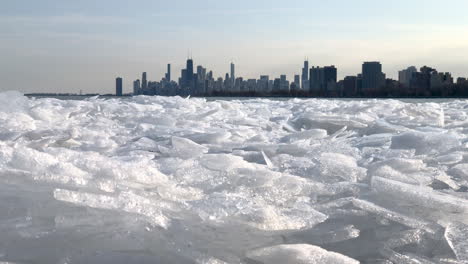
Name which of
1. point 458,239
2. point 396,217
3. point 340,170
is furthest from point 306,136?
point 458,239

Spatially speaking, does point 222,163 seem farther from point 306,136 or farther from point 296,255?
point 306,136

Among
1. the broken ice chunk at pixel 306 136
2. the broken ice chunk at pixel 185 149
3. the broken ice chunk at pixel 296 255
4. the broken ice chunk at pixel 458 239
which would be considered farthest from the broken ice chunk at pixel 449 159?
the broken ice chunk at pixel 296 255

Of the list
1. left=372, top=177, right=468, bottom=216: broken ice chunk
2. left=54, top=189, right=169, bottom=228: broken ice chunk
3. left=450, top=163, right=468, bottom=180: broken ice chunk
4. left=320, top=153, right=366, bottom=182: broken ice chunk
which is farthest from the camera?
left=450, top=163, right=468, bottom=180: broken ice chunk

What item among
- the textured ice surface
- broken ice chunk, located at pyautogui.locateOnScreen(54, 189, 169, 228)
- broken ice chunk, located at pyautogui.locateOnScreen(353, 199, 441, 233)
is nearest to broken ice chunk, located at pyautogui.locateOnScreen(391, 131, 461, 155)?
the textured ice surface

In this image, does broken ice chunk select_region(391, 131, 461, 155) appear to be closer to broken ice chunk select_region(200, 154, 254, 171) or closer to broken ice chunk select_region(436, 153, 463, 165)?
broken ice chunk select_region(436, 153, 463, 165)

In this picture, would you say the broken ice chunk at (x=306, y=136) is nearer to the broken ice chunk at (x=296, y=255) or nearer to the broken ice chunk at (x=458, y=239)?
the broken ice chunk at (x=458, y=239)

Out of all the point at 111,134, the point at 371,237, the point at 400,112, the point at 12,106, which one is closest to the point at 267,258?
the point at 371,237
